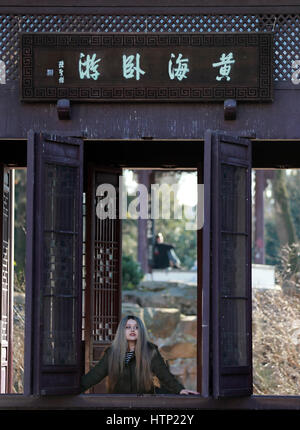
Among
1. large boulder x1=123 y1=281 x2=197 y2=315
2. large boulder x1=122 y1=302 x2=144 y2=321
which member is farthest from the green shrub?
large boulder x1=122 y1=302 x2=144 y2=321

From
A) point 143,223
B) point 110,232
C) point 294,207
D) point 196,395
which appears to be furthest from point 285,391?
point 294,207

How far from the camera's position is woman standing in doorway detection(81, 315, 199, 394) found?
8.06m

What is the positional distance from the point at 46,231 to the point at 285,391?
852 cm

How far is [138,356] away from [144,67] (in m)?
2.27

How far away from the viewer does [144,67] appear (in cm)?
831

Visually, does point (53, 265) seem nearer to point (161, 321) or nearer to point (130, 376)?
point (130, 376)

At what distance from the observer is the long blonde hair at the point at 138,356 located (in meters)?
8.06

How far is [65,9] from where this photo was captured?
8.38 meters

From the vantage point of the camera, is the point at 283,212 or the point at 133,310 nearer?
the point at 133,310

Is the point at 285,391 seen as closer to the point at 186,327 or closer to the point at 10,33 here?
the point at 186,327

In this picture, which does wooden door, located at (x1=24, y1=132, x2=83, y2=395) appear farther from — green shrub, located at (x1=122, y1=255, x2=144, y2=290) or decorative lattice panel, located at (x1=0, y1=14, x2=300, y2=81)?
green shrub, located at (x1=122, y1=255, x2=144, y2=290)

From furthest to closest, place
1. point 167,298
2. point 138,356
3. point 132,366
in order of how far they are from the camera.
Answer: point 167,298, point 132,366, point 138,356

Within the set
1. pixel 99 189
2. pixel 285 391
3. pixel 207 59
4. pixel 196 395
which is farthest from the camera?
pixel 285 391

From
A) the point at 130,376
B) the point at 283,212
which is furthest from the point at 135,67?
the point at 283,212
